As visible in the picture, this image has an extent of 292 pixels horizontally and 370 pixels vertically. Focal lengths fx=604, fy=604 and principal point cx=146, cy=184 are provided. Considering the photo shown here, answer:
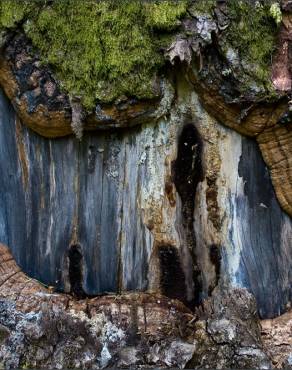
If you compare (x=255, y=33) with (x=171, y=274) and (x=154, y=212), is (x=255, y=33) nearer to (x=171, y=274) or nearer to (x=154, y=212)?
(x=154, y=212)

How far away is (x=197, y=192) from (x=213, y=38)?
2.84 feet

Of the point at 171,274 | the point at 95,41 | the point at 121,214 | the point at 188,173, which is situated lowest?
the point at 171,274

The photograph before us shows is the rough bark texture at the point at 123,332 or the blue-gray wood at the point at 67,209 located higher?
the blue-gray wood at the point at 67,209

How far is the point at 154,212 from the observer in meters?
3.43

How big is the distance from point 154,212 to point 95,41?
1000mm

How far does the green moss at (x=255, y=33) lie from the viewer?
3.03 m

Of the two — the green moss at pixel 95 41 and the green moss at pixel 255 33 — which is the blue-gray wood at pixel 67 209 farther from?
the green moss at pixel 255 33

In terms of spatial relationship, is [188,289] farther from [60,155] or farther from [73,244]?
[60,155]

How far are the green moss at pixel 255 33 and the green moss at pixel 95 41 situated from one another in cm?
37

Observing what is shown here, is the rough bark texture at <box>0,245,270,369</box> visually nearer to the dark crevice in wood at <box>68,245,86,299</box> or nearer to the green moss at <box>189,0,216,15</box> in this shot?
the dark crevice in wood at <box>68,245,86,299</box>

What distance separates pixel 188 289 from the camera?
3.52 meters

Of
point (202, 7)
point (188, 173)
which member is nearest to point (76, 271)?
point (188, 173)

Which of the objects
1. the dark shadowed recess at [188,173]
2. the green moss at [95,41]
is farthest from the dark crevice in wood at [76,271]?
the green moss at [95,41]

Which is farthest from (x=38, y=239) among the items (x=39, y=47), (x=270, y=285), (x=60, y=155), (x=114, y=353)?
(x=270, y=285)
